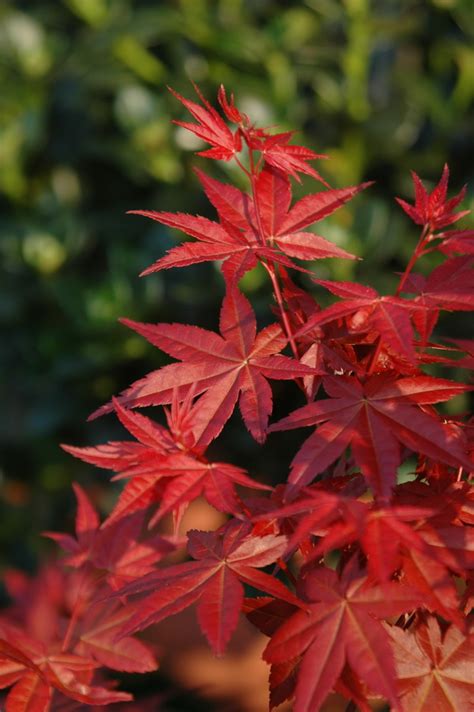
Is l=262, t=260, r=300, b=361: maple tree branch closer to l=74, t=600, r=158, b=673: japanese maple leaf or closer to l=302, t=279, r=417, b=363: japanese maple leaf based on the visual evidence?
l=302, t=279, r=417, b=363: japanese maple leaf

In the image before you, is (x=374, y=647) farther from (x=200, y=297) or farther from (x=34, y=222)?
(x=34, y=222)

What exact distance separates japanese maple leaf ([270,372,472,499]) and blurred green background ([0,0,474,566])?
1385mm

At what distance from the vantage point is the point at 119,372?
7.19ft

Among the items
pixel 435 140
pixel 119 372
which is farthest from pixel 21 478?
pixel 435 140

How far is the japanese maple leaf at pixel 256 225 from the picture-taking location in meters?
0.71

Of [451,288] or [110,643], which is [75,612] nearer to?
[110,643]

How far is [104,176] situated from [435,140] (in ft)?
3.11

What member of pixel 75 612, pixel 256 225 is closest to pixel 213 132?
pixel 256 225

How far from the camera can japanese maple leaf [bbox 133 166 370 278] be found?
0.71m

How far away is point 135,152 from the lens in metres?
2.32

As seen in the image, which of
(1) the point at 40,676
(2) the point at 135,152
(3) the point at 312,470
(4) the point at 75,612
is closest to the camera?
(3) the point at 312,470

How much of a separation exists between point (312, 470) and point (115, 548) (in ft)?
1.13

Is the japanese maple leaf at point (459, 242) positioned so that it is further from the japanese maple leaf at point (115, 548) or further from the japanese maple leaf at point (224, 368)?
the japanese maple leaf at point (115, 548)

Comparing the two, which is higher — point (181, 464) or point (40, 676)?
point (181, 464)
